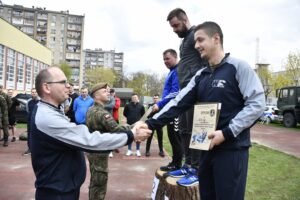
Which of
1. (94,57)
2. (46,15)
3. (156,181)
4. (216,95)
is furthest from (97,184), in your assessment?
(94,57)

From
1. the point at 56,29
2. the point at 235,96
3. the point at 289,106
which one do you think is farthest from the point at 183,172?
the point at 56,29

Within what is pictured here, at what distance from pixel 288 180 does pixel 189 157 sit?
14.7 ft

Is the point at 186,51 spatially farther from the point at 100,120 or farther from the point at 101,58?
the point at 101,58

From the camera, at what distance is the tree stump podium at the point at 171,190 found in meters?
4.08

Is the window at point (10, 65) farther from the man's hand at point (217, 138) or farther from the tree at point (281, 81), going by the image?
the tree at point (281, 81)

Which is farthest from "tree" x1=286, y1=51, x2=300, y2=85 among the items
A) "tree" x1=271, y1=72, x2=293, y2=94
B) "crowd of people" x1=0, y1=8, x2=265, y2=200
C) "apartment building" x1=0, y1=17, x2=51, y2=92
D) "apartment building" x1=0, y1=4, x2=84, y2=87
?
"apartment building" x1=0, y1=4, x2=84, y2=87

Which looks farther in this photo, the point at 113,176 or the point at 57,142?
the point at 113,176

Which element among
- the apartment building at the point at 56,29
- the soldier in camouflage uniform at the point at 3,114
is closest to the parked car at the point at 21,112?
the soldier in camouflage uniform at the point at 3,114

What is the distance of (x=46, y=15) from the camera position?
10325cm

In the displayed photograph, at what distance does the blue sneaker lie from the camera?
4.12m

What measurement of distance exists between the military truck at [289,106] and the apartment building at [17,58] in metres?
22.6

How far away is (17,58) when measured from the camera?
39.4 meters

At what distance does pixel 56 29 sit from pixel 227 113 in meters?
110

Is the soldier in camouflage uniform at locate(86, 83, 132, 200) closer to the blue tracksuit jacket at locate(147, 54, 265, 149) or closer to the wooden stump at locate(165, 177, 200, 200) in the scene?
the wooden stump at locate(165, 177, 200, 200)
